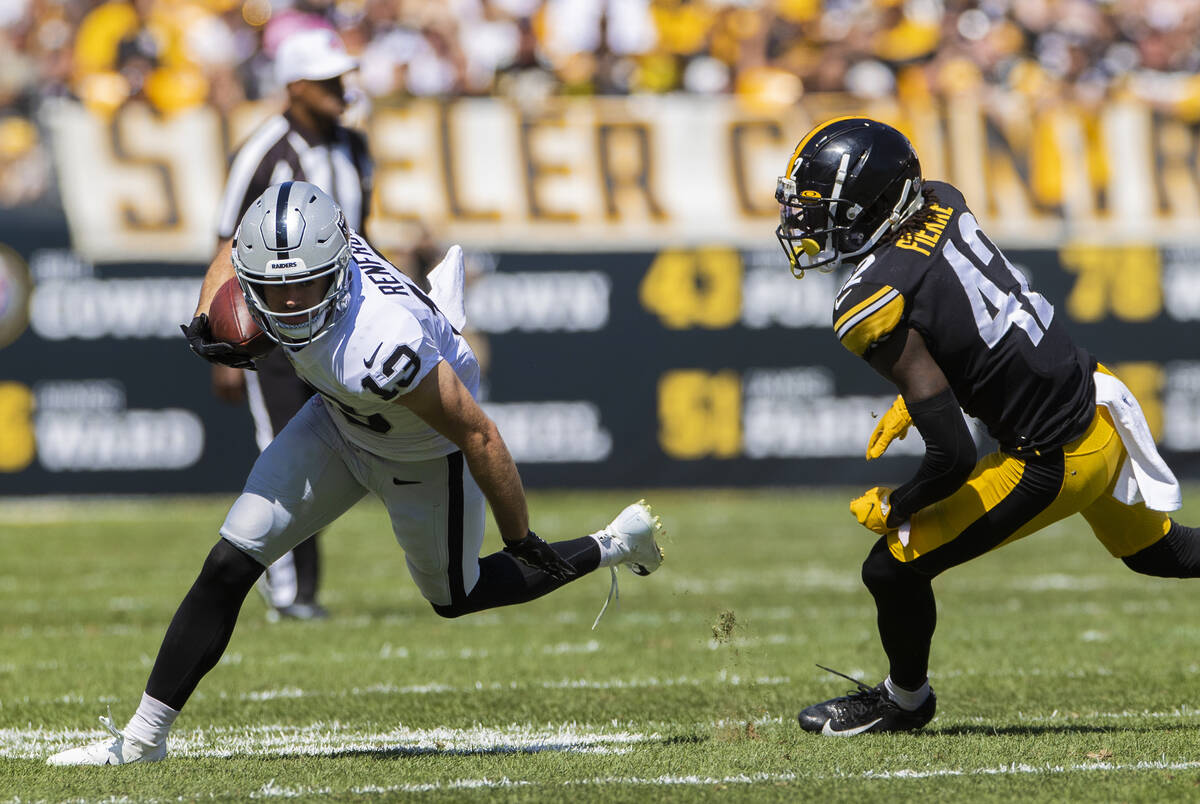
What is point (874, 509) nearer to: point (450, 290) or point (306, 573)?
point (450, 290)

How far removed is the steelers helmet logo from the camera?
10516 mm

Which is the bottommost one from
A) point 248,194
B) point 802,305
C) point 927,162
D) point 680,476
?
point 680,476

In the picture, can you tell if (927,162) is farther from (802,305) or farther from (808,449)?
(808,449)

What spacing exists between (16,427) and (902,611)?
7.99 metres

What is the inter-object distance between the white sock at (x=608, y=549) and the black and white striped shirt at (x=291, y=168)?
2.16 meters

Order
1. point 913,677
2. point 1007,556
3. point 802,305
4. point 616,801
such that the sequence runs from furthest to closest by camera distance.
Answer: point 802,305 < point 1007,556 < point 913,677 < point 616,801

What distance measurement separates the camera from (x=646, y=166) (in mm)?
11266

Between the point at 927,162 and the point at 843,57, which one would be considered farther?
the point at 843,57

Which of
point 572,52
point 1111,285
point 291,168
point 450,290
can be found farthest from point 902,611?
point 572,52

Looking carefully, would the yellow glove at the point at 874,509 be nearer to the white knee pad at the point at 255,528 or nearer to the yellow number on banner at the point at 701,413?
the white knee pad at the point at 255,528

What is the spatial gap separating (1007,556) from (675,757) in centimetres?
521

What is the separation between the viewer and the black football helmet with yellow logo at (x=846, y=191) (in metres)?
3.86

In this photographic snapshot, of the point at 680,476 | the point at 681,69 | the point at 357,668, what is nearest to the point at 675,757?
the point at 357,668

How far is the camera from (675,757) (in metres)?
3.88
